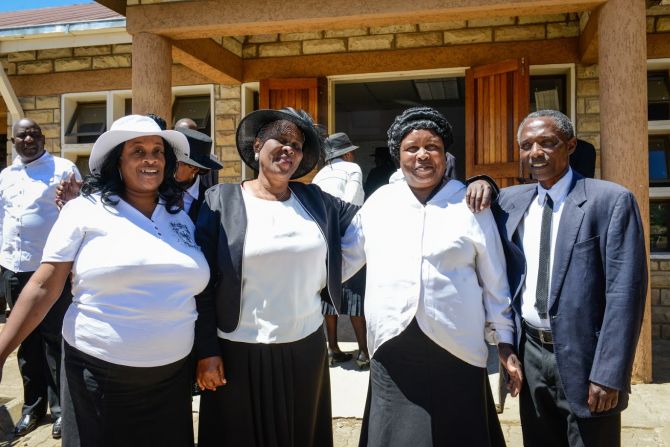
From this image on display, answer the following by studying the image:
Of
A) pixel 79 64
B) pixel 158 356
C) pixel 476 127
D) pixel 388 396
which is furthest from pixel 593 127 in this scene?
pixel 79 64

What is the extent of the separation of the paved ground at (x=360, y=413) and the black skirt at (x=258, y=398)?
4.33 feet

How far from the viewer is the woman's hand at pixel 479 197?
2297 mm

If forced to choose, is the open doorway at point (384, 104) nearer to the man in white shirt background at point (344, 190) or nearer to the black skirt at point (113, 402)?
the man in white shirt background at point (344, 190)

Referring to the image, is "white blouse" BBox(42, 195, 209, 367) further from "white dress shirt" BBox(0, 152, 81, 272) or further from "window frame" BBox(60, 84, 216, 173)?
"window frame" BBox(60, 84, 216, 173)

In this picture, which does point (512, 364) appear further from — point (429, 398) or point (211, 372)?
point (211, 372)

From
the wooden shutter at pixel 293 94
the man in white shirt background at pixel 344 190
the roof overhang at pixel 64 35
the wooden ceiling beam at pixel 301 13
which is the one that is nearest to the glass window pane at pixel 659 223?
the wooden ceiling beam at pixel 301 13

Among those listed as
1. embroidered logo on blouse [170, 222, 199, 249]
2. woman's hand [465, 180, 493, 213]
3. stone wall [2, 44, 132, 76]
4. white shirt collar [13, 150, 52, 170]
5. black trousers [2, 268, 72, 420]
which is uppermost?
stone wall [2, 44, 132, 76]

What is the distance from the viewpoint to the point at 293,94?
6.42 m

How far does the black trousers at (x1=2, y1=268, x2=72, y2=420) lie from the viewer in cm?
379

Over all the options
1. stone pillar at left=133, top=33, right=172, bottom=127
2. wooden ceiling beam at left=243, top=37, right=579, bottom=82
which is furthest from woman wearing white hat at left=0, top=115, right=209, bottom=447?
wooden ceiling beam at left=243, top=37, right=579, bottom=82

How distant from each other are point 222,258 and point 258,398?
1.96 ft

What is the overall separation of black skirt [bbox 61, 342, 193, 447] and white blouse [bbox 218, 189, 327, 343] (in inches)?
13.5

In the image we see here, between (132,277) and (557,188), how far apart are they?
1.70 metres

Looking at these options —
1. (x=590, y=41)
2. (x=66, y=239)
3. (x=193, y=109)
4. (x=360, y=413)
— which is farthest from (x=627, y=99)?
(x=193, y=109)
